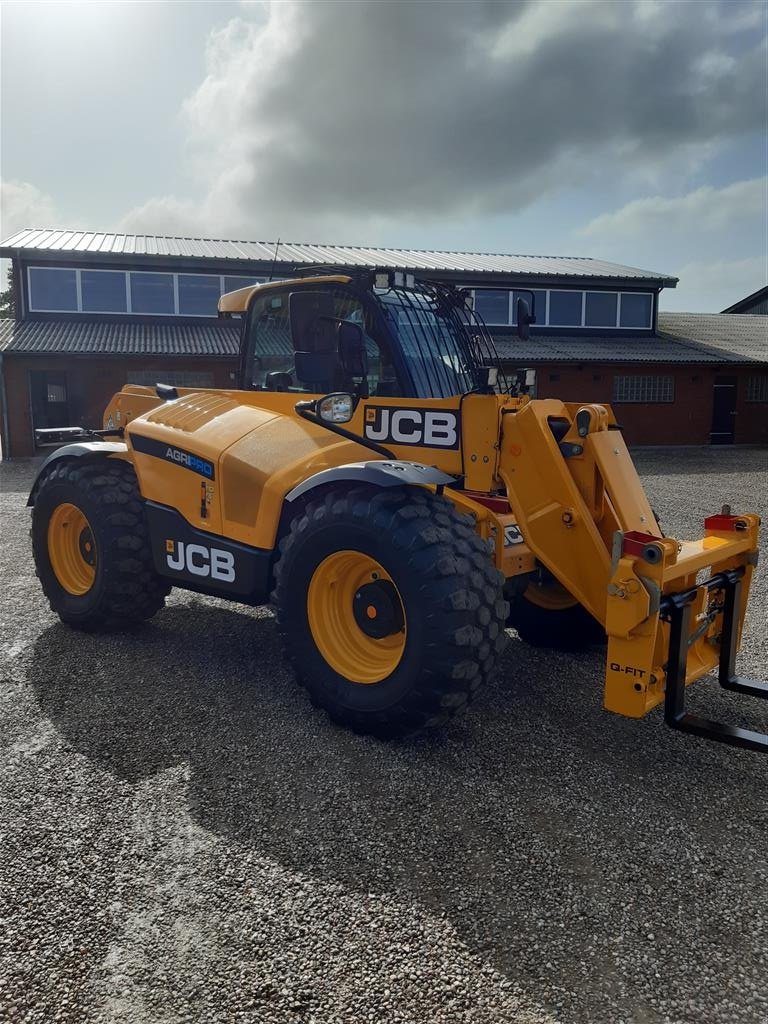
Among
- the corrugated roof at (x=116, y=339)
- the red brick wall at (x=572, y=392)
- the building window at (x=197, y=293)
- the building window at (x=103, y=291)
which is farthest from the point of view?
the building window at (x=197, y=293)

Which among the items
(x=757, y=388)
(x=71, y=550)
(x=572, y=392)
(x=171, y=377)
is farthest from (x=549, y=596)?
(x=757, y=388)

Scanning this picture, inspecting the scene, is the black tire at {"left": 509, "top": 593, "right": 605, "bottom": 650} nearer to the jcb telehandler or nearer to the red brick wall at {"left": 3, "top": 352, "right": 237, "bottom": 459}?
the jcb telehandler

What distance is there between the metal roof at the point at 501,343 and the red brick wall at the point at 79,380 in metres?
0.45

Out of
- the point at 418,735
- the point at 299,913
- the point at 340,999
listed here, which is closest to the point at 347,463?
the point at 418,735

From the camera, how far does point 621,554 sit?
3637 millimetres

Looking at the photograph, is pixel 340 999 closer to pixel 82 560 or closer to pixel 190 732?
pixel 190 732

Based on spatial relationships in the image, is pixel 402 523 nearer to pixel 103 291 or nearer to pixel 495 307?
pixel 103 291

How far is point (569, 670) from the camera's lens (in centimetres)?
→ 525

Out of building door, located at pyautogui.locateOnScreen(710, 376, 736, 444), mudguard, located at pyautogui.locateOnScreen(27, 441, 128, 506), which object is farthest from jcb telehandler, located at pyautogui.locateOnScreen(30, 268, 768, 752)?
building door, located at pyautogui.locateOnScreen(710, 376, 736, 444)

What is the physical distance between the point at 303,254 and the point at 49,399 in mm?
8687

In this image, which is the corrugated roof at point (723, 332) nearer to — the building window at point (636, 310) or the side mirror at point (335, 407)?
the building window at point (636, 310)

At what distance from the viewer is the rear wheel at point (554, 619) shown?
544cm

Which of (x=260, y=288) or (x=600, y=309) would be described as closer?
(x=260, y=288)

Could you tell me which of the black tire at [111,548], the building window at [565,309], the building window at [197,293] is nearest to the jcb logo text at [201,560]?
the black tire at [111,548]
